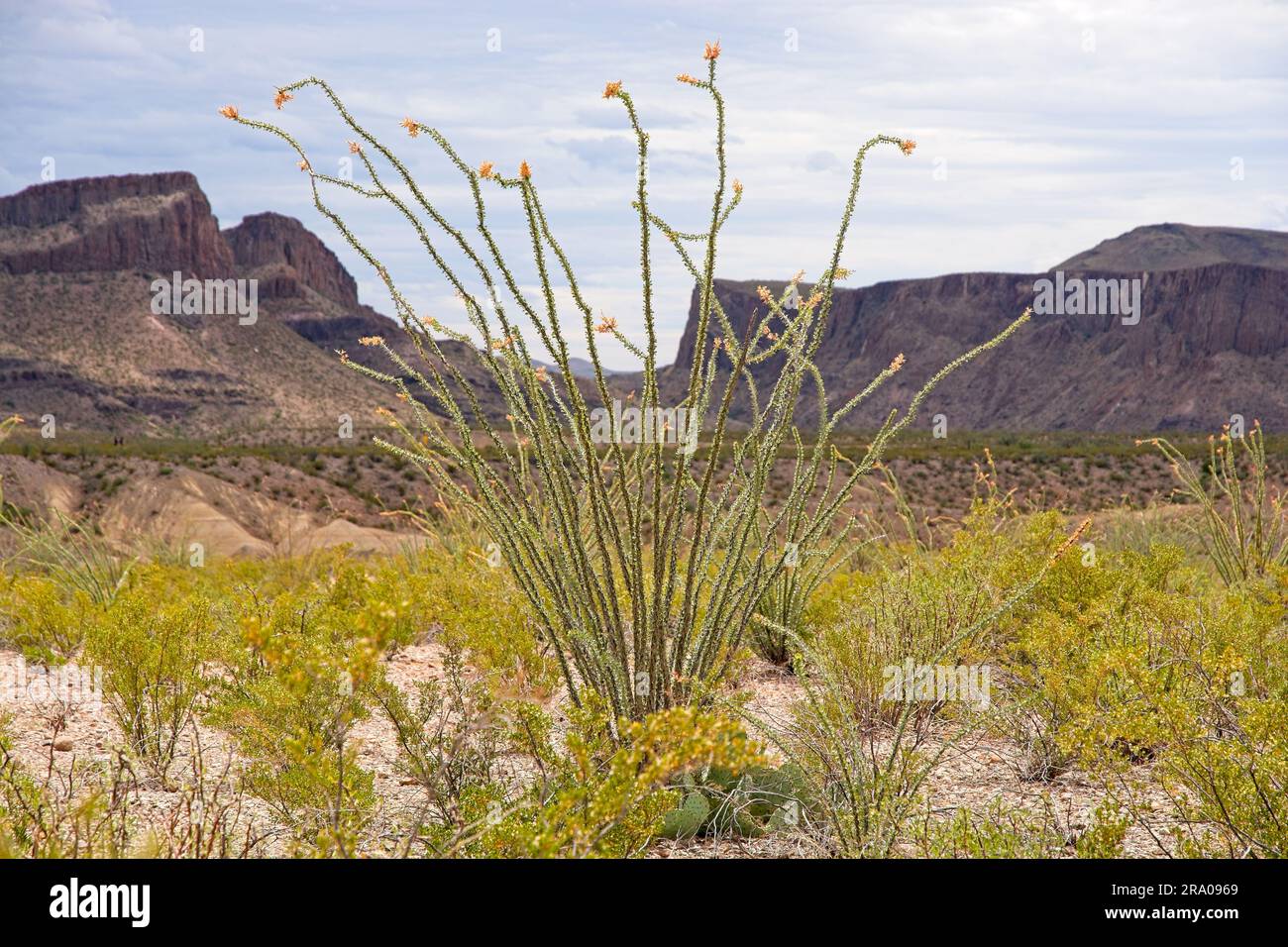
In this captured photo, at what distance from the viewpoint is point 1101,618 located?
4543mm

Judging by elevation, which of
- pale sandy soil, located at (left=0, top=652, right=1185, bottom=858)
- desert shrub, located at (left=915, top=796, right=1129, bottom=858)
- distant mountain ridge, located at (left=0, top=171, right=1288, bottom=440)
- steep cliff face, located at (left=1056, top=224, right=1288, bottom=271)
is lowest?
pale sandy soil, located at (left=0, top=652, right=1185, bottom=858)

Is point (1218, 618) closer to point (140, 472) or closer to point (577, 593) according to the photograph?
point (577, 593)

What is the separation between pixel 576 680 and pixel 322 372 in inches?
2799

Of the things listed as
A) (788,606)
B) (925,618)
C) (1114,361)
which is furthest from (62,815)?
(1114,361)

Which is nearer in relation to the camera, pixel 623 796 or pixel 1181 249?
pixel 623 796

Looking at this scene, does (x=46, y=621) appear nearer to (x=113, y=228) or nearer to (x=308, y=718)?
(x=308, y=718)

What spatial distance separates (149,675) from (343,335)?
10586cm

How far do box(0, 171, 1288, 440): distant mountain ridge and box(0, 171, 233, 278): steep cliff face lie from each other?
19 centimetres

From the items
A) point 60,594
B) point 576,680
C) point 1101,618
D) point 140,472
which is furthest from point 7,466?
point 1101,618

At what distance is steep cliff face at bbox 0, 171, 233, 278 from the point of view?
82875 mm

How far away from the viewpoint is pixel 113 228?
89.6 metres

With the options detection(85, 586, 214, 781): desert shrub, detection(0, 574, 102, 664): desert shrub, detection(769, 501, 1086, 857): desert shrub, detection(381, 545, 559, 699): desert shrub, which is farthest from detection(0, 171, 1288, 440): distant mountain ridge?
A: detection(769, 501, 1086, 857): desert shrub

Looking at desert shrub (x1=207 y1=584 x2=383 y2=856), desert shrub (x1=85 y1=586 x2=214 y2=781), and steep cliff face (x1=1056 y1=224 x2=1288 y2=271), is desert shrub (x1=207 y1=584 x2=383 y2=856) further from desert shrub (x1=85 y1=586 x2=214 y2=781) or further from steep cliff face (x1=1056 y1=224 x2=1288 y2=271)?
steep cliff face (x1=1056 y1=224 x2=1288 y2=271)

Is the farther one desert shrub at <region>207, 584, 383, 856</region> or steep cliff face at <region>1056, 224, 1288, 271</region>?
steep cliff face at <region>1056, 224, 1288, 271</region>
